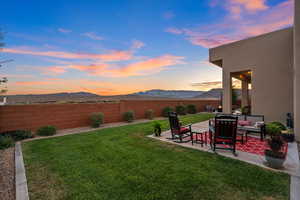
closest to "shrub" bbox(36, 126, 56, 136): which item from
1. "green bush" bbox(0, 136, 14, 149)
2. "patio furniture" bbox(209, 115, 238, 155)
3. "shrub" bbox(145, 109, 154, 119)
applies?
"green bush" bbox(0, 136, 14, 149)

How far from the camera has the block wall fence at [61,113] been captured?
6.27 metres

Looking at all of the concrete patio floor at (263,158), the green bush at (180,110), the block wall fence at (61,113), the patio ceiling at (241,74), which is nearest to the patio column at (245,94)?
the patio ceiling at (241,74)

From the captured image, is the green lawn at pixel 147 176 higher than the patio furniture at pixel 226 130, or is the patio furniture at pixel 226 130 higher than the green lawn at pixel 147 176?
the patio furniture at pixel 226 130

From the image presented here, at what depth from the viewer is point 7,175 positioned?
291 centimetres

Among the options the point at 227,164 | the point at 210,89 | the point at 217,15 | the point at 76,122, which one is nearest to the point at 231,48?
the point at 217,15

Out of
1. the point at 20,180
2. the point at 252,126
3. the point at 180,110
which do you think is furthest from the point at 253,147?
the point at 180,110

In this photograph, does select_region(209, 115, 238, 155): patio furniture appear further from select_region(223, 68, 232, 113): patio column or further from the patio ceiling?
the patio ceiling

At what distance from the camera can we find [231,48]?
26.4 ft

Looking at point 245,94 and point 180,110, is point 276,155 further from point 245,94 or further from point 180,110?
point 245,94

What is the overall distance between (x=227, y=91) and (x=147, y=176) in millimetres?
7741

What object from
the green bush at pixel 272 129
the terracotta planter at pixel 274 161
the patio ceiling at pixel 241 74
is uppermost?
the patio ceiling at pixel 241 74

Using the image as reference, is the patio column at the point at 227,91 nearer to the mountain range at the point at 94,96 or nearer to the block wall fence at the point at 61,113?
the block wall fence at the point at 61,113

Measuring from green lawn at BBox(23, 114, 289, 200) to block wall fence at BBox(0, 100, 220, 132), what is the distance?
3.52 meters

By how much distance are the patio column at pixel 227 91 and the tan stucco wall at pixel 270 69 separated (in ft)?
2.56
